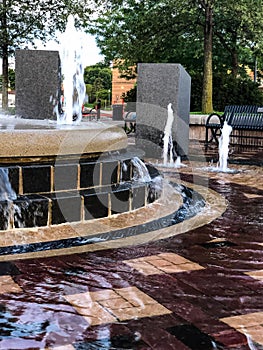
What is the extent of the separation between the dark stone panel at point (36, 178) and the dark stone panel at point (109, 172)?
629 mm

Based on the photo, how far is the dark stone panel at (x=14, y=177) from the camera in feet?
14.8

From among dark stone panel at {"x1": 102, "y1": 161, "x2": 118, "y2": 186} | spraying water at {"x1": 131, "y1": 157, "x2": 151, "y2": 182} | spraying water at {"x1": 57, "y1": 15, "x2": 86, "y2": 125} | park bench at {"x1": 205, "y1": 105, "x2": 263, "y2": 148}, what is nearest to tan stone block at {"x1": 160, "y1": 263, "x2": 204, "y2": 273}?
dark stone panel at {"x1": 102, "y1": 161, "x2": 118, "y2": 186}

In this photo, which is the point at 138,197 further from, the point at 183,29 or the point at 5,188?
the point at 183,29

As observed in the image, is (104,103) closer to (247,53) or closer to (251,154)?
(247,53)

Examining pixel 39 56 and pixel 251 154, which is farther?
pixel 251 154

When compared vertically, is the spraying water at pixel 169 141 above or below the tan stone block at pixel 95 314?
above

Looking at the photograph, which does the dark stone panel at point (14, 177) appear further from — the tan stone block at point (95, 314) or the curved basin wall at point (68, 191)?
the tan stone block at point (95, 314)

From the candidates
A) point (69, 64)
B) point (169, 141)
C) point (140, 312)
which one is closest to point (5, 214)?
point (140, 312)

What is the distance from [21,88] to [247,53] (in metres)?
17.8

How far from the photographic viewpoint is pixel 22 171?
4570 millimetres

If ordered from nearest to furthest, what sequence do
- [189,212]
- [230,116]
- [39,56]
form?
[189,212] < [39,56] < [230,116]

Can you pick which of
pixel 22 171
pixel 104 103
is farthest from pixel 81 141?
pixel 104 103

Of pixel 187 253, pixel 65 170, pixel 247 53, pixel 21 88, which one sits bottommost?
pixel 187 253

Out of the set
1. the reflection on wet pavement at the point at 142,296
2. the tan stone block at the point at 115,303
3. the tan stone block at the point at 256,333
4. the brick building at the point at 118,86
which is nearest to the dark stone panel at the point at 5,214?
the reflection on wet pavement at the point at 142,296
